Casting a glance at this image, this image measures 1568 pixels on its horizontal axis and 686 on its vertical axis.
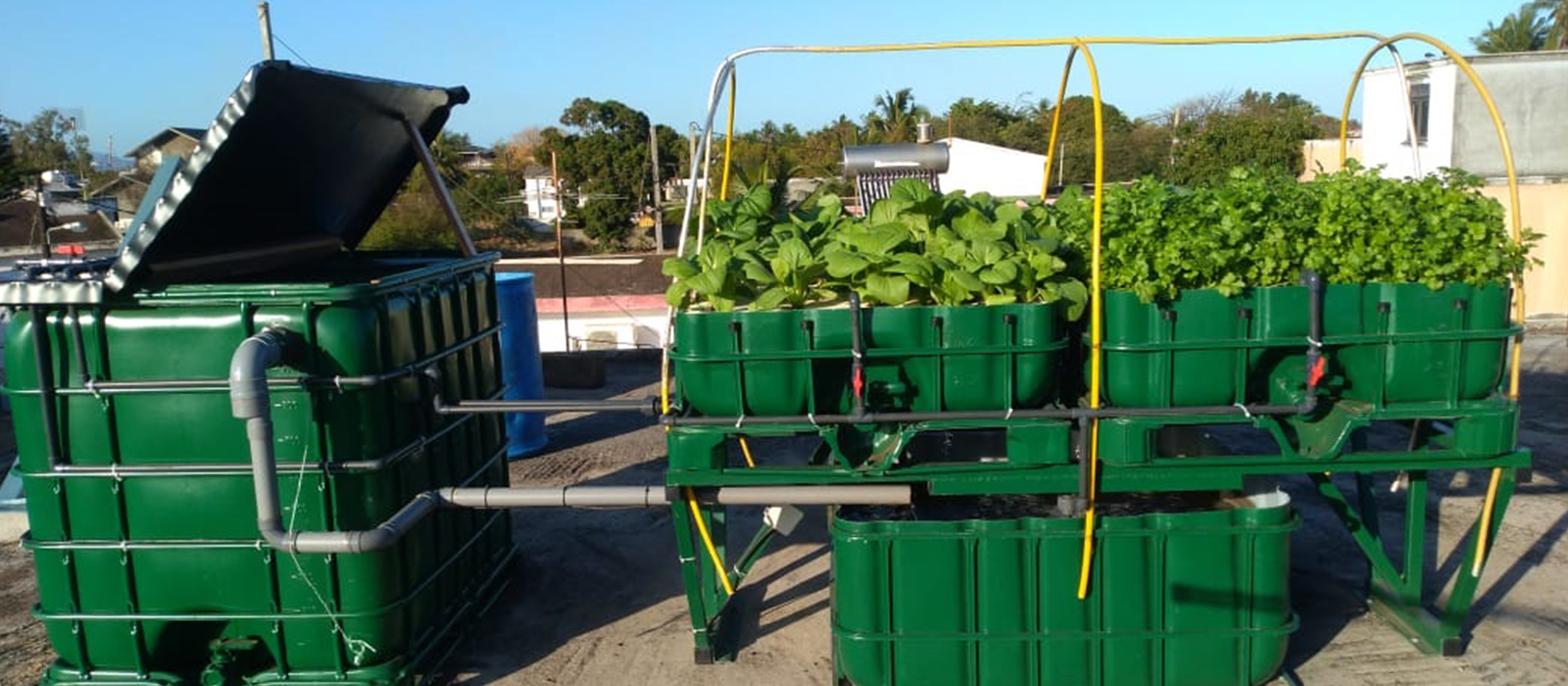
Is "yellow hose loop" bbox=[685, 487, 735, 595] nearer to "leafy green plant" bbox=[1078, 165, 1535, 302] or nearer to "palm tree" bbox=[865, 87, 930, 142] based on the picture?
"leafy green plant" bbox=[1078, 165, 1535, 302]

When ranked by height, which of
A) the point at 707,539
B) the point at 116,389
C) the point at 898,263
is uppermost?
the point at 898,263

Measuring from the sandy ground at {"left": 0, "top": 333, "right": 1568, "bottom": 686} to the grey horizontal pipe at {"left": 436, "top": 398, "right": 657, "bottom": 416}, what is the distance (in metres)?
1.39

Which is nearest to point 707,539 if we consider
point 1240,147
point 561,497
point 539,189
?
point 561,497

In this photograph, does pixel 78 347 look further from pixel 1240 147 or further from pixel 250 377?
pixel 1240 147

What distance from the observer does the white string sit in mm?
4695

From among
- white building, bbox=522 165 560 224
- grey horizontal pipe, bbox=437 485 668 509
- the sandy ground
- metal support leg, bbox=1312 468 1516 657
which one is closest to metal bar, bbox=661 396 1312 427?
grey horizontal pipe, bbox=437 485 668 509

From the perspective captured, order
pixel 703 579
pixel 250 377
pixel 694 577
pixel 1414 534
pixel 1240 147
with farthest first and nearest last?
pixel 1240 147, pixel 703 579, pixel 1414 534, pixel 694 577, pixel 250 377

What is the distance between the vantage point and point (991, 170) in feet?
77.0

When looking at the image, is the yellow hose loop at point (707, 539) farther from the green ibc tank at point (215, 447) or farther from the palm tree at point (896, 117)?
the palm tree at point (896, 117)

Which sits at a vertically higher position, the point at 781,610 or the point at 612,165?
the point at 612,165

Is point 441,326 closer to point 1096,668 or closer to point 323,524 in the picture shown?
point 323,524

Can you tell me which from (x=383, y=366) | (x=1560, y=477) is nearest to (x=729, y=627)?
(x=383, y=366)

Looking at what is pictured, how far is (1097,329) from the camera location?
449 centimetres

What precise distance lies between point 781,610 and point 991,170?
1870 centimetres
